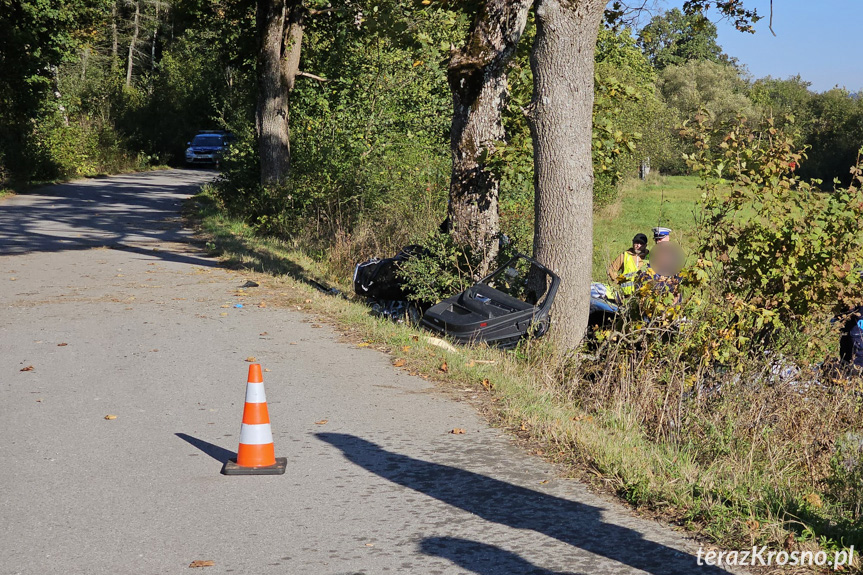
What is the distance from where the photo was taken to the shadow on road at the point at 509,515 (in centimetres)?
425

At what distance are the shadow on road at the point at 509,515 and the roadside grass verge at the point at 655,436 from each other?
36cm

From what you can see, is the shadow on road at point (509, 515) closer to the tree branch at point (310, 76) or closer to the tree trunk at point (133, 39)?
the tree branch at point (310, 76)

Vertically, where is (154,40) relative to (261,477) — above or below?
above

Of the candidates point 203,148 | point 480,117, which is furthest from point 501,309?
point 203,148

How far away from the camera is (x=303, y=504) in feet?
16.6

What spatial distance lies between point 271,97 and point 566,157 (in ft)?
39.4

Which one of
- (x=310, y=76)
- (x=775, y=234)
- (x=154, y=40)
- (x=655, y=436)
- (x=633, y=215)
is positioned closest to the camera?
(x=655, y=436)

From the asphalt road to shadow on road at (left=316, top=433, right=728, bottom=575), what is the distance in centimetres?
1

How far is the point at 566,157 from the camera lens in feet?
30.8

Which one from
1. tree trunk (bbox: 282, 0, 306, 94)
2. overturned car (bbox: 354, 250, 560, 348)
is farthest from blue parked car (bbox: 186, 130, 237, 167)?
overturned car (bbox: 354, 250, 560, 348)

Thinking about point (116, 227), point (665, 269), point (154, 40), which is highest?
point (154, 40)

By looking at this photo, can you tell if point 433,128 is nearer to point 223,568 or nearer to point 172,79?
point 223,568

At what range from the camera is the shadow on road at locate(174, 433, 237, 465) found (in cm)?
588

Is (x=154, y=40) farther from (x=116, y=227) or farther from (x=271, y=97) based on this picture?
(x=271, y=97)
